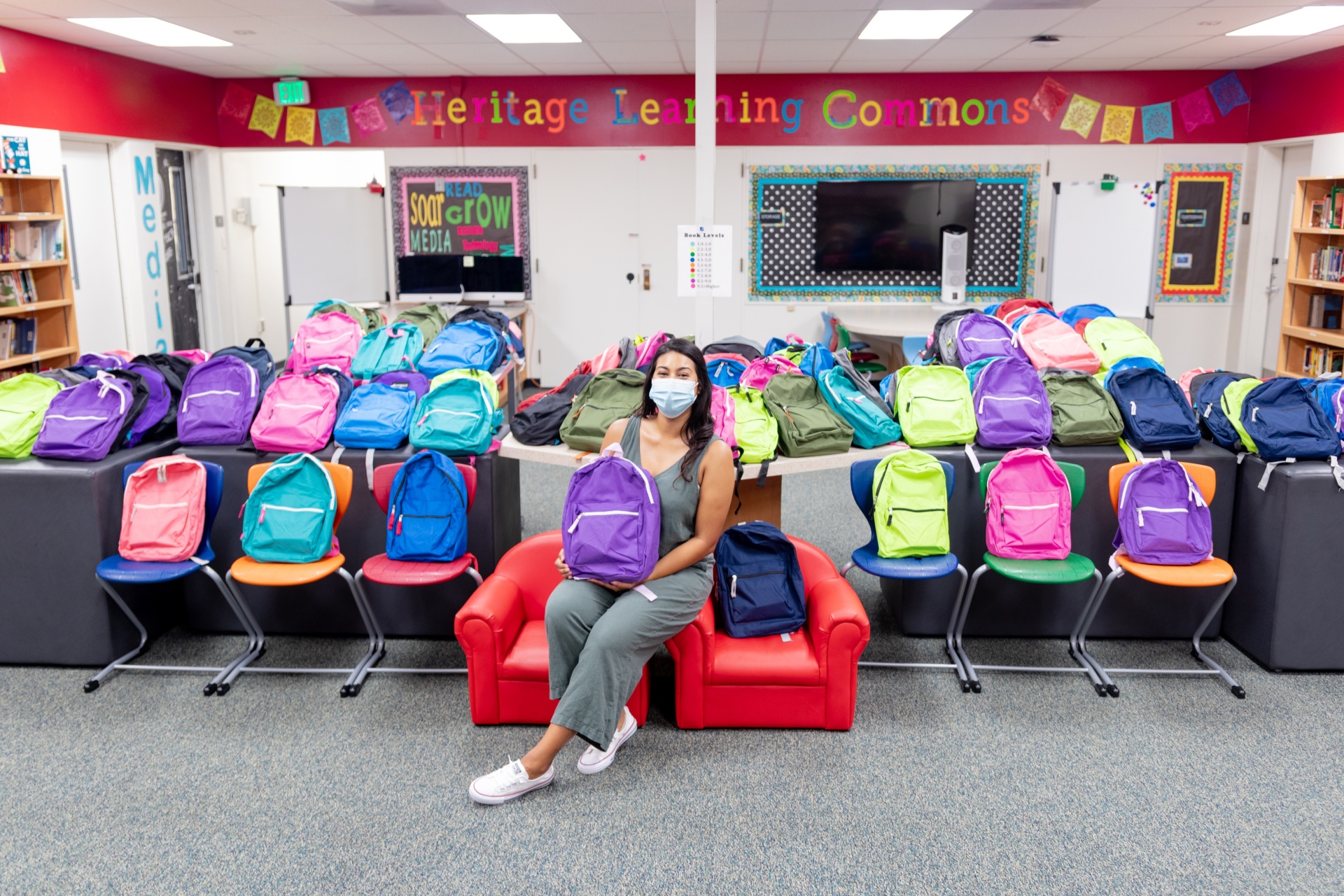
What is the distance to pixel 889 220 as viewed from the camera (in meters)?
8.51

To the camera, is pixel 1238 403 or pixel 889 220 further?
pixel 889 220

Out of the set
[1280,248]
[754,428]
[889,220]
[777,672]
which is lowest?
[777,672]

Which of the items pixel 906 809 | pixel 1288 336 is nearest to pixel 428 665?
pixel 906 809

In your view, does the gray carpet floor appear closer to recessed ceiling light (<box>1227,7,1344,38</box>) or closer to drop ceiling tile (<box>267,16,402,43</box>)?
drop ceiling tile (<box>267,16,402,43</box>)

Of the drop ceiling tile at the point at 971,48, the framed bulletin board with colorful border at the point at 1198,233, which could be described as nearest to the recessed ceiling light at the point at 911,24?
the drop ceiling tile at the point at 971,48

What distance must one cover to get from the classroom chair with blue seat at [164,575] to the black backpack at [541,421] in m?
1.04

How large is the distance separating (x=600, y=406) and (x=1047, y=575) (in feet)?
5.48

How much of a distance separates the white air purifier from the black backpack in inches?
210

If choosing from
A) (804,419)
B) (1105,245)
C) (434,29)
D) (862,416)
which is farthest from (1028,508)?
(1105,245)

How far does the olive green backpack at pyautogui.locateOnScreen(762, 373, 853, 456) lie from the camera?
12.0 ft

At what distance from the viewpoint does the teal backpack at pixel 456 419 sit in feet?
12.0

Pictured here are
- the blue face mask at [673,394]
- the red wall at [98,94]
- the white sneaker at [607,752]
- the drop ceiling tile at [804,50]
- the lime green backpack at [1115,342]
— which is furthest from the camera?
the drop ceiling tile at [804,50]

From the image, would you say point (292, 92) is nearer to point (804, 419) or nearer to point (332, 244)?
point (332, 244)

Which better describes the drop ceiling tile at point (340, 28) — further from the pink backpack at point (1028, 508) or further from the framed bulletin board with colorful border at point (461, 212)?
the pink backpack at point (1028, 508)
